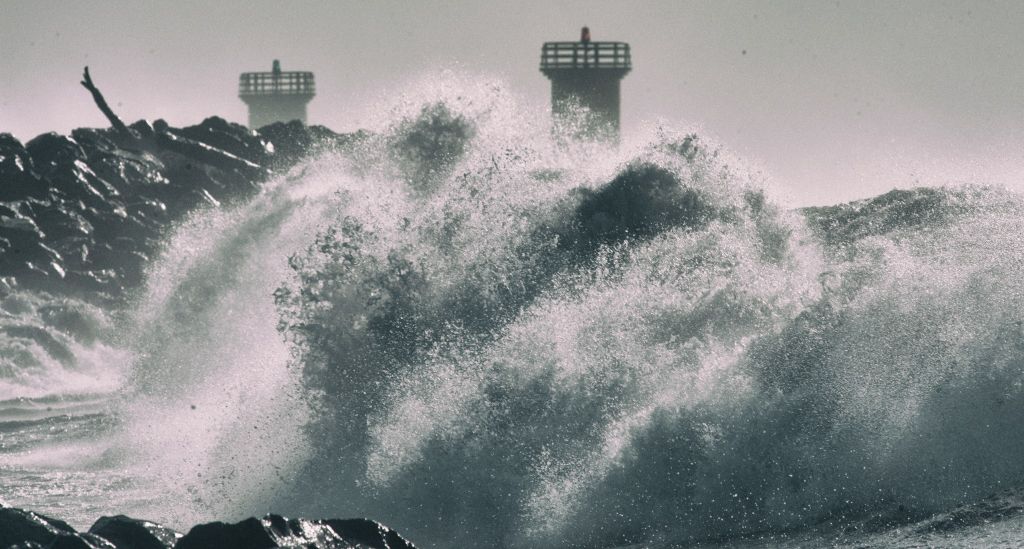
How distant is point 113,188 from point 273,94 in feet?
90.1

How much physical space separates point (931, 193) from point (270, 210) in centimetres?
1283

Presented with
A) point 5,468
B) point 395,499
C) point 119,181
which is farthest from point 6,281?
point 395,499

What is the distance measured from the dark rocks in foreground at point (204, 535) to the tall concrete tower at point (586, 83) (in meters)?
36.9

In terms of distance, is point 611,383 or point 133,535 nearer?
point 133,535

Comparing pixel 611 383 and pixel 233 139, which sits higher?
pixel 233 139

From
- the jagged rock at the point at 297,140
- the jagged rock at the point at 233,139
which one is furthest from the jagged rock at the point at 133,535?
the jagged rock at the point at 233,139

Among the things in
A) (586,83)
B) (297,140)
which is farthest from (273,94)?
(586,83)

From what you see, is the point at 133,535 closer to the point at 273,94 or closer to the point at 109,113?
the point at 109,113

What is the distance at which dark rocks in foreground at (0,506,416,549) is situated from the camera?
345 inches

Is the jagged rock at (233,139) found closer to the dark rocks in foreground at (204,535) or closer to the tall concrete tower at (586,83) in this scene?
the tall concrete tower at (586,83)

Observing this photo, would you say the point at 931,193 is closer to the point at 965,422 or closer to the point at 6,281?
the point at 965,422

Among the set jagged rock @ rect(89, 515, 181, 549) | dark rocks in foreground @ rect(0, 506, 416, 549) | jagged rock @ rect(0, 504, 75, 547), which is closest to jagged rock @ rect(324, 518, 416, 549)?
dark rocks in foreground @ rect(0, 506, 416, 549)

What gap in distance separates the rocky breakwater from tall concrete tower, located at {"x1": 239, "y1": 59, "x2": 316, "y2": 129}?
63.0ft

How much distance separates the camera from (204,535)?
8844 mm
